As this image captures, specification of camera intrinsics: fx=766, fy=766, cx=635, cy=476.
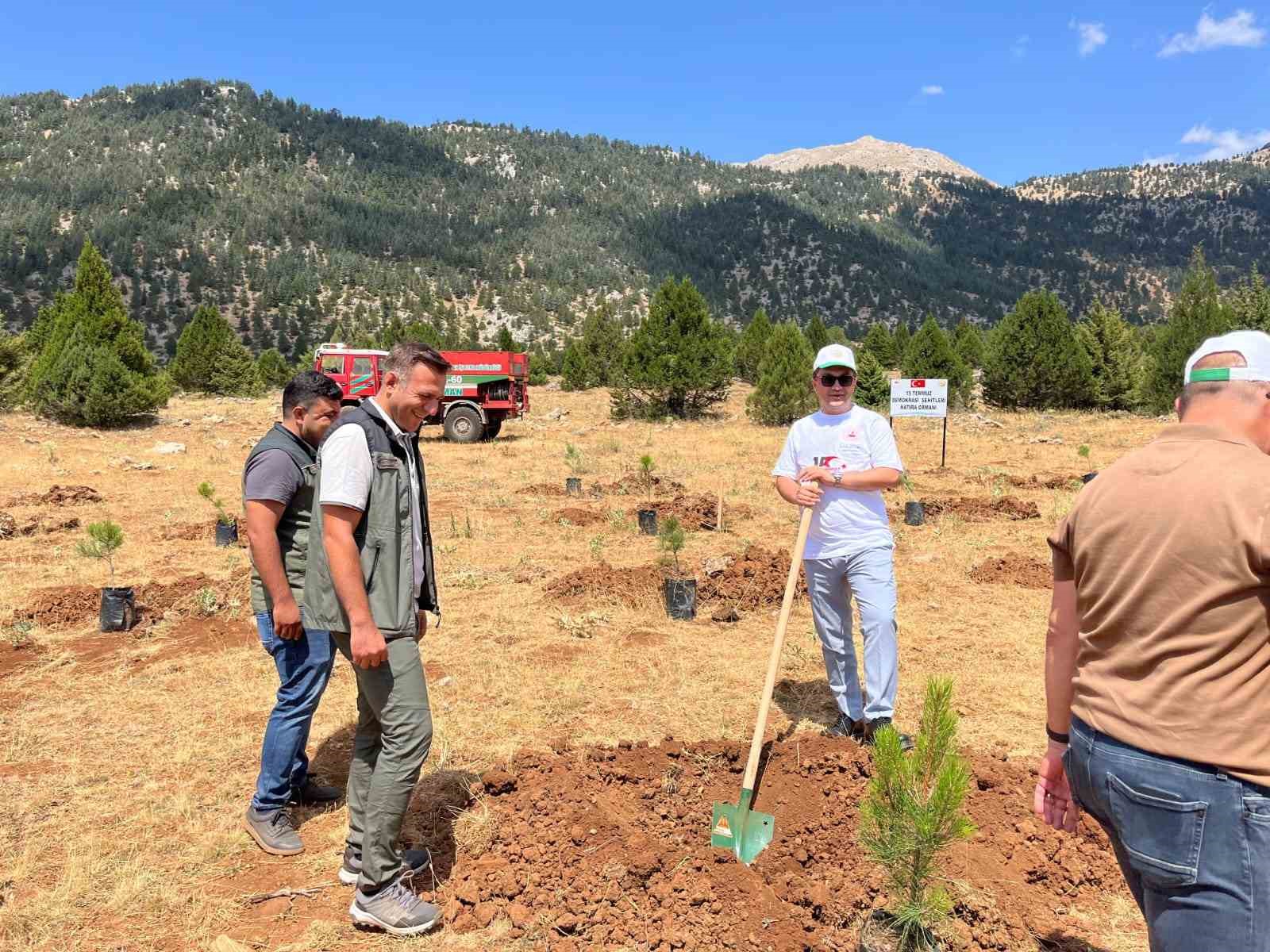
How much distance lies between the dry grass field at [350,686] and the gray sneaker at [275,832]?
0.06 meters

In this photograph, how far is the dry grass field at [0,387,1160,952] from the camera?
2.98 metres

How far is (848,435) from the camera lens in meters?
3.82

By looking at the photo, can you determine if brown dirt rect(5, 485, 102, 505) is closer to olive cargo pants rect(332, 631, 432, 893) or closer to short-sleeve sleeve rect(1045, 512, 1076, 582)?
olive cargo pants rect(332, 631, 432, 893)

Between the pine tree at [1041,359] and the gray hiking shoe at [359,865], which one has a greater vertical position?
the pine tree at [1041,359]

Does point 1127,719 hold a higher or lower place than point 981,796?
higher

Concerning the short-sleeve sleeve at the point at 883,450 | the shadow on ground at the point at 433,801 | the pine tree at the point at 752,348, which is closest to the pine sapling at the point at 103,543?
the shadow on ground at the point at 433,801

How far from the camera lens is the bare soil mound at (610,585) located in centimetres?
681

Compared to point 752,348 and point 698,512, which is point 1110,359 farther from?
point 698,512

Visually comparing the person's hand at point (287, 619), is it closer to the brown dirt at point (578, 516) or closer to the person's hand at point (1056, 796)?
the person's hand at point (1056, 796)

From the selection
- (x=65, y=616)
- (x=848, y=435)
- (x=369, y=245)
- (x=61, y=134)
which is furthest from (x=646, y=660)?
(x=61, y=134)

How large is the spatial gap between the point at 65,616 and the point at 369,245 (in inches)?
4343

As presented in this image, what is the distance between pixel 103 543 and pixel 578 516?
5081 millimetres

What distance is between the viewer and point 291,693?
3207 mm

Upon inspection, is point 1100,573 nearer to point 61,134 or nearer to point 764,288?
point 764,288
